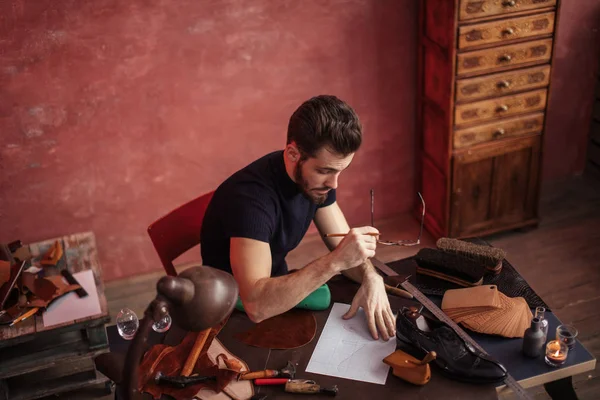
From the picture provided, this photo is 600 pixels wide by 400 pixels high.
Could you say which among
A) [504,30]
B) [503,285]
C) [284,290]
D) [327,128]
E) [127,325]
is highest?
[327,128]

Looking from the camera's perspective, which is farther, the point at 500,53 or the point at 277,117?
the point at 277,117

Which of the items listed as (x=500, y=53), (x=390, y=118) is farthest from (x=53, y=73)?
(x=500, y=53)

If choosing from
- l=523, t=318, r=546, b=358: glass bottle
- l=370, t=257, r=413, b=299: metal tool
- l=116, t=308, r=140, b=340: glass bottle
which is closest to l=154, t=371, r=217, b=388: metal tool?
l=116, t=308, r=140, b=340: glass bottle

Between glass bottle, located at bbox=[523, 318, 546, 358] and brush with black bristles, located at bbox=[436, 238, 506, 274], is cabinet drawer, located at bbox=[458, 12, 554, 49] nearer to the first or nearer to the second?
brush with black bristles, located at bbox=[436, 238, 506, 274]

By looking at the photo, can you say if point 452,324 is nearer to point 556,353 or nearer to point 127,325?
point 556,353

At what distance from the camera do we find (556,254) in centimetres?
403

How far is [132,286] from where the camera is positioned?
402cm

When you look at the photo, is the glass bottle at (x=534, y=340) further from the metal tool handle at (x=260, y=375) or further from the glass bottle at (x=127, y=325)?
the glass bottle at (x=127, y=325)

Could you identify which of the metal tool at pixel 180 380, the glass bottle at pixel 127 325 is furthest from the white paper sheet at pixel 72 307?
the metal tool at pixel 180 380

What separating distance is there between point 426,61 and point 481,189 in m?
0.83

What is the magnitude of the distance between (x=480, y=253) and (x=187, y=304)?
1.30 meters

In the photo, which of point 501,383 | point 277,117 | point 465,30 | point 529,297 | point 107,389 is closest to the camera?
point 501,383

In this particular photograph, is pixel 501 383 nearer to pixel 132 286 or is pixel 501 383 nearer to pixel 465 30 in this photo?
pixel 465 30

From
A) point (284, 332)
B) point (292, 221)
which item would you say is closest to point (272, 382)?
point (284, 332)
